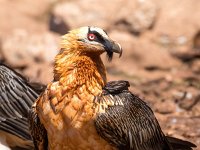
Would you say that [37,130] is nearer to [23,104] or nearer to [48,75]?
[23,104]

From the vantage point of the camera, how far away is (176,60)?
43.4 feet

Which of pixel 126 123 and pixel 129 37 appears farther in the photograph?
pixel 129 37

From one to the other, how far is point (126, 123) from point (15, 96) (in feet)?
7.76

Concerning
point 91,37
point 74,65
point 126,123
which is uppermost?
point 91,37

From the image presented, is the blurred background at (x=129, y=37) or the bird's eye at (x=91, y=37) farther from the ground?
the bird's eye at (x=91, y=37)

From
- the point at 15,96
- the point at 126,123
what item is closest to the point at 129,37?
the point at 15,96

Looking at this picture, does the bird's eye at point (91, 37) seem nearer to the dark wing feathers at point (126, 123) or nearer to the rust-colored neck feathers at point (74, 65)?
the rust-colored neck feathers at point (74, 65)

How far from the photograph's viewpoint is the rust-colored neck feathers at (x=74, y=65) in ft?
21.0

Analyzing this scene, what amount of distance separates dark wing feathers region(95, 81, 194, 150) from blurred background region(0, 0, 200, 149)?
3.73 meters

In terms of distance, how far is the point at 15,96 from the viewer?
8.53 meters

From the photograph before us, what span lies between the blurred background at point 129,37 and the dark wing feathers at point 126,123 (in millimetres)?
3735

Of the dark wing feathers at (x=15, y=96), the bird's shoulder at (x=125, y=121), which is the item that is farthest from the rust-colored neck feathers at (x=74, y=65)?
the dark wing feathers at (x=15, y=96)

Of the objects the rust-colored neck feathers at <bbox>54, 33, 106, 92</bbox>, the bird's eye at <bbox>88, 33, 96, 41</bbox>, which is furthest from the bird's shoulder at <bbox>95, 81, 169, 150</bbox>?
the bird's eye at <bbox>88, 33, 96, 41</bbox>

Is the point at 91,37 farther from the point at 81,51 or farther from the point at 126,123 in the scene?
the point at 126,123
